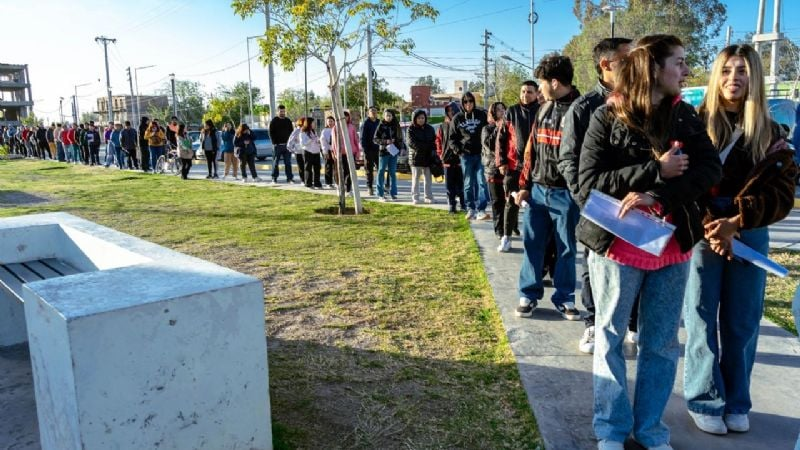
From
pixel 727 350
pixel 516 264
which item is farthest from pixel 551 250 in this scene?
pixel 727 350

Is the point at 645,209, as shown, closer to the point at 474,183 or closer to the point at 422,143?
the point at 474,183

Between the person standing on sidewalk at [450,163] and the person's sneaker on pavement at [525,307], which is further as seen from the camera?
the person standing on sidewalk at [450,163]

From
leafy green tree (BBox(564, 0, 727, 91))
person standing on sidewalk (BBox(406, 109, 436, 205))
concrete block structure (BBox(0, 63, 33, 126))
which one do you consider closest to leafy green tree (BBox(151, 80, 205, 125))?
concrete block structure (BBox(0, 63, 33, 126))

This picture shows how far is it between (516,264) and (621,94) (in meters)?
4.03

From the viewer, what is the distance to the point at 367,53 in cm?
1015

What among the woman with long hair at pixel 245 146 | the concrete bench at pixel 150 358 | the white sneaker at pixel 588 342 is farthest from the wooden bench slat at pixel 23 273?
the woman with long hair at pixel 245 146

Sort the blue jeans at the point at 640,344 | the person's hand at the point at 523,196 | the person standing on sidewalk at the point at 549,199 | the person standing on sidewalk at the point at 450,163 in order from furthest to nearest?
the person standing on sidewalk at the point at 450,163
the person's hand at the point at 523,196
the person standing on sidewalk at the point at 549,199
the blue jeans at the point at 640,344

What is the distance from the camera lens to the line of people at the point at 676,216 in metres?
2.58

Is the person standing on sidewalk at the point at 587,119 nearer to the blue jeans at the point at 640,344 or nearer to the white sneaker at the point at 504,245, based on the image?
the blue jeans at the point at 640,344

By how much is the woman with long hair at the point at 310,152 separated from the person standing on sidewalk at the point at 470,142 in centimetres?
613

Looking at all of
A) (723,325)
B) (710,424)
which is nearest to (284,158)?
(723,325)

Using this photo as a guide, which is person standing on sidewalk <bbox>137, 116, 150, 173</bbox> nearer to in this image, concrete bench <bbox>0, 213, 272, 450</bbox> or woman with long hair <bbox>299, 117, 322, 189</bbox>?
woman with long hair <bbox>299, 117, 322, 189</bbox>

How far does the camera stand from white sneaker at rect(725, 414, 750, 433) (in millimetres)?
3055

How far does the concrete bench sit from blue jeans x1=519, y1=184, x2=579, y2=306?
8.18ft
